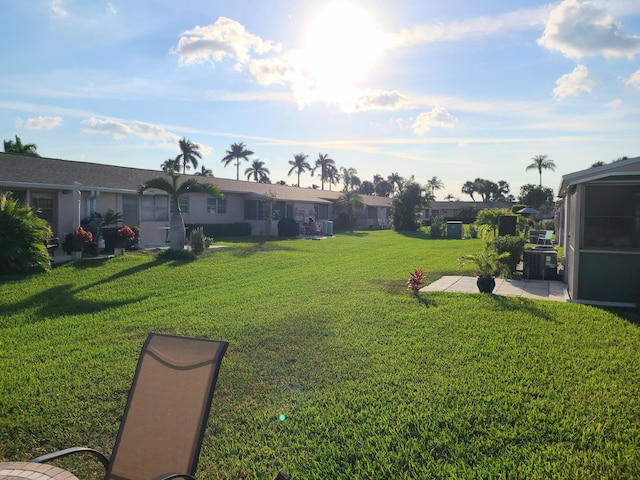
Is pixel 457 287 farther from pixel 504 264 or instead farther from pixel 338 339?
pixel 338 339

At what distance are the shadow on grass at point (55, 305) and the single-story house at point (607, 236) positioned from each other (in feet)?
30.5

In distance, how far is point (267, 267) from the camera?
562 inches

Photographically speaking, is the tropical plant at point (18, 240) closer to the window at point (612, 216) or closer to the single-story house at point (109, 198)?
the single-story house at point (109, 198)

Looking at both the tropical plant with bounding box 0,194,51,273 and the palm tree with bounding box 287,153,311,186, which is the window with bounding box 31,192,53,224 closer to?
the tropical plant with bounding box 0,194,51,273

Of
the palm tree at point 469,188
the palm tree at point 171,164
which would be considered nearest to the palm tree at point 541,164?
the palm tree at point 469,188

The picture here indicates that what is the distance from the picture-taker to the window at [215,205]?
25.8 meters

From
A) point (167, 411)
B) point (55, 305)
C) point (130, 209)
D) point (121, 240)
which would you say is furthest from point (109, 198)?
point (167, 411)

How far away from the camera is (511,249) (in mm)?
13023

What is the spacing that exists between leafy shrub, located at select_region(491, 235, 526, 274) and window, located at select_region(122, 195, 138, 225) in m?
14.8

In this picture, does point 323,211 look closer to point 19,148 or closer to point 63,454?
point 19,148

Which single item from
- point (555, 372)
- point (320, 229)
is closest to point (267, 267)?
point (555, 372)

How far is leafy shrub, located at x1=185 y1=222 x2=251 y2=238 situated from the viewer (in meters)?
24.5

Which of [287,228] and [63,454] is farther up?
[287,228]

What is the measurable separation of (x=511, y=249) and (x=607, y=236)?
3749 millimetres
